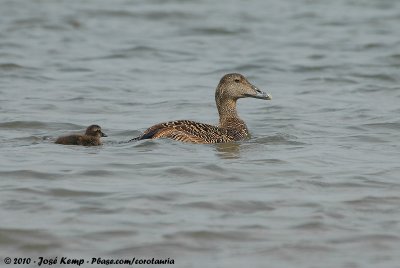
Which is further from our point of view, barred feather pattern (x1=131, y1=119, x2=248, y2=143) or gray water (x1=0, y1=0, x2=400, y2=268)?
barred feather pattern (x1=131, y1=119, x2=248, y2=143)

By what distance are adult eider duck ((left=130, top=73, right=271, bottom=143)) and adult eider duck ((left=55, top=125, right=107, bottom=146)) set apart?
50 centimetres

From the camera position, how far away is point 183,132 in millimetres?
11945

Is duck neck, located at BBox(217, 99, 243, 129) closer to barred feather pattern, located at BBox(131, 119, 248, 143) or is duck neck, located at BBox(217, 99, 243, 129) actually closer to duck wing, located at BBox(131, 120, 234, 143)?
barred feather pattern, located at BBox(131, 119, 248, 143)

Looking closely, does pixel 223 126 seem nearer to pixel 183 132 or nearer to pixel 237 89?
pixel 237 89

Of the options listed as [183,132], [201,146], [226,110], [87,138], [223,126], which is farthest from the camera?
[226,110]

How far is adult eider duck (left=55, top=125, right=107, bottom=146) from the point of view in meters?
11.8

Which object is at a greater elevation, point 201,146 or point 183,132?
point 183,132

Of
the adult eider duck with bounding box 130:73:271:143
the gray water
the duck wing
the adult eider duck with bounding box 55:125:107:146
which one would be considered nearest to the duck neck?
the adult eider duck with bounding box 130:73:271:143

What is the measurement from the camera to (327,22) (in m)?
24.9

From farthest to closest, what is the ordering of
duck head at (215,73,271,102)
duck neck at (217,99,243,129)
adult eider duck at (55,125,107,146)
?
duck neck at (217,99,243,129)
duck head at (215,73,271,102)
adult eider duck at (55,125,107,146)

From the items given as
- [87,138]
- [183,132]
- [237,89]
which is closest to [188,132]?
[183,132]

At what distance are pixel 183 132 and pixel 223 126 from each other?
3.98 ft

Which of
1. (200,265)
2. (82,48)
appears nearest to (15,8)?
(82,48)

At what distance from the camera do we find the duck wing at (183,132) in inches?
469
